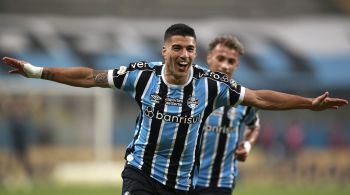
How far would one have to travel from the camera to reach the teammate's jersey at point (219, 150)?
7.77 meters

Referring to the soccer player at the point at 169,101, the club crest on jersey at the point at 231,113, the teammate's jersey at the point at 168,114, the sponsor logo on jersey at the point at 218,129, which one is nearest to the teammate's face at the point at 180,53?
the soccer player at the point at 169,101

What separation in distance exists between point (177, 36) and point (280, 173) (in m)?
17.1

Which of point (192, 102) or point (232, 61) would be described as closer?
point (192, 102)

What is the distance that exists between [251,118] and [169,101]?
2074 mm

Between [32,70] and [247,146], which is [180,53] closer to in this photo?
[32,70]

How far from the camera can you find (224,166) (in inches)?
310

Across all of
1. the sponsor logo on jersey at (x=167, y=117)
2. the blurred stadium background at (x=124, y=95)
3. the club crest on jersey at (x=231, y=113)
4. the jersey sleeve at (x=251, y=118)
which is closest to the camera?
the sponsor logo on jersey at (x=167, y=117)

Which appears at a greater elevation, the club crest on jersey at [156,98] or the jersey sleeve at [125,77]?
the jersey sleeve at [125,77]

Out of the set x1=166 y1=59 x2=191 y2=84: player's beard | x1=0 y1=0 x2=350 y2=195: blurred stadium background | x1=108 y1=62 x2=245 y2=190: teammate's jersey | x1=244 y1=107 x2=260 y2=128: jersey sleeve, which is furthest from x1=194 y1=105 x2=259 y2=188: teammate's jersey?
x1=0 y1=0 x2=350 y2=195: blurred stadium background

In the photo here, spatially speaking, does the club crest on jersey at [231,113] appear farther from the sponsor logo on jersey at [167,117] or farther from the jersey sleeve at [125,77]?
the jersey sleeve at [125,77]

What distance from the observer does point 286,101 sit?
6.54 metres

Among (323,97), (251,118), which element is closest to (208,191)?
(251,118)

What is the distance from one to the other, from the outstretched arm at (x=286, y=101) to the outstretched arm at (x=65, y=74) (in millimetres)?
1285

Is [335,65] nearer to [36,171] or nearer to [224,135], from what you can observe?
[36,171]
